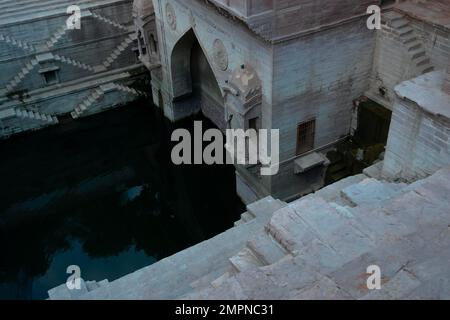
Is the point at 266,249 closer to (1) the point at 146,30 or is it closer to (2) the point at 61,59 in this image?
(1) the point at 146,30

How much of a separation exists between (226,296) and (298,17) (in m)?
7.88

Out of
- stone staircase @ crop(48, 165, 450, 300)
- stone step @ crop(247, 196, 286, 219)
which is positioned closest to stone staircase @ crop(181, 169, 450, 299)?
stone staircase @ crop(48, 165, 450, 300)

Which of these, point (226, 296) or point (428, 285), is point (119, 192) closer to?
point (226, 296)

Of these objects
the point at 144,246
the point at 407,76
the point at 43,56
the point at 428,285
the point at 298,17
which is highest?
the point at 298,17

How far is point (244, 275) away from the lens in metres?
6.30

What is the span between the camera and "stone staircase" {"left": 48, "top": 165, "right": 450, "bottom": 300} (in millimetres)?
5973

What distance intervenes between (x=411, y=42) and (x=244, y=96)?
4.48 meters

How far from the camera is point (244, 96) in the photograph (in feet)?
41.6

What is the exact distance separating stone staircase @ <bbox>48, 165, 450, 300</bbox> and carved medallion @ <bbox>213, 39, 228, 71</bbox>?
21.1 ft

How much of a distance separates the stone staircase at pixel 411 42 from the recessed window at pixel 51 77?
14085 mm

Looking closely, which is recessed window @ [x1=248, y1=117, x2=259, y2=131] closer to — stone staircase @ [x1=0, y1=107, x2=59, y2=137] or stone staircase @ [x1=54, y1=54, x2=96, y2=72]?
stone staircase @ [x1=54, y1=54, x2=96, y2=72]

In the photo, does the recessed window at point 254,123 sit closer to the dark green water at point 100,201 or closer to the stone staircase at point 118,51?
the dark green water at point 100,201

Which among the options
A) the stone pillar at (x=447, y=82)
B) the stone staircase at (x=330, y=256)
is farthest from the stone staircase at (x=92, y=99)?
the stone pillar at (x=447, y=82)

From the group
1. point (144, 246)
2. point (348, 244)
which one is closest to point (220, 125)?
point (144, 246)
